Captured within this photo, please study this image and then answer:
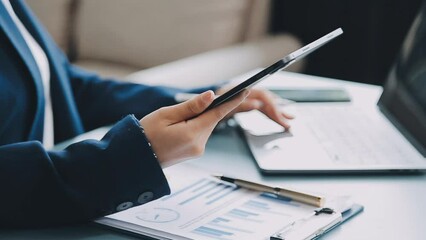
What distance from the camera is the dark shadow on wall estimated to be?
78.1 inches

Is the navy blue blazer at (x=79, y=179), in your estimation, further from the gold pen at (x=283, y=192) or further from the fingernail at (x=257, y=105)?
the fingernail at (x=257, y=105)

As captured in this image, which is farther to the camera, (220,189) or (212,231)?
(220,189)

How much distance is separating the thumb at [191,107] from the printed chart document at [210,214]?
0.11 metres

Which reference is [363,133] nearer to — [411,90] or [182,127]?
[411,90]

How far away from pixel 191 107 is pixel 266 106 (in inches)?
12.0

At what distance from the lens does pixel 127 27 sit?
216cm

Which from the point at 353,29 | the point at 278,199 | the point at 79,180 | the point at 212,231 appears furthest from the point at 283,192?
the point at 353,29

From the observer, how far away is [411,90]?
1.08 metres

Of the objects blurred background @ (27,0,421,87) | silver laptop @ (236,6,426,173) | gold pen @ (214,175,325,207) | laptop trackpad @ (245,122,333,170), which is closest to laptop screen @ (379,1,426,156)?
silver laptop @ (236,6,426,173)

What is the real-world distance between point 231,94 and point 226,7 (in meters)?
1.30

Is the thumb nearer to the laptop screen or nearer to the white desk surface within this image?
the white desk surface

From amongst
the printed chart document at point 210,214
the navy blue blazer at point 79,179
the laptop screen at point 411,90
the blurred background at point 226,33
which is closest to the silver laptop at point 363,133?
the laptop screen at point 411,90

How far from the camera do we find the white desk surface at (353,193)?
0.82m

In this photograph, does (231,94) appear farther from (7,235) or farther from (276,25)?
(276,25)
